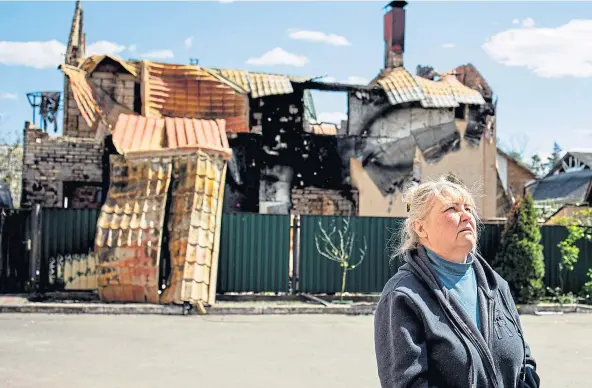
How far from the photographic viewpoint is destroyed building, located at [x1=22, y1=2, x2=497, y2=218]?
2008 cm

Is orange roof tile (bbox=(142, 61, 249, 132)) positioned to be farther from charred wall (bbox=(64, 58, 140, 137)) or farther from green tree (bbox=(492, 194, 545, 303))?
green tree (bbox=(492, 194, 545, 303))

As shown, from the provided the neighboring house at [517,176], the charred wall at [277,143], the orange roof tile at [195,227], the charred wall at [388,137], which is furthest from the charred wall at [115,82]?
the neighboring house at [517,176]

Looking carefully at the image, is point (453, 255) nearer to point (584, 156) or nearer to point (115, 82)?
point (115, 82)

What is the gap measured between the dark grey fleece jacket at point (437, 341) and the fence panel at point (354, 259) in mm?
13068

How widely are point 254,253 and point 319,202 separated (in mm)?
5717

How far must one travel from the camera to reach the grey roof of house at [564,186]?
3831cm

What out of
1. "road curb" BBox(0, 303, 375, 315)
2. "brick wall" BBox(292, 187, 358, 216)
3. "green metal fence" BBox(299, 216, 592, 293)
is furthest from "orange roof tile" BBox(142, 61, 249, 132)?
"road curb" BBox(0, 303, 375, 315)

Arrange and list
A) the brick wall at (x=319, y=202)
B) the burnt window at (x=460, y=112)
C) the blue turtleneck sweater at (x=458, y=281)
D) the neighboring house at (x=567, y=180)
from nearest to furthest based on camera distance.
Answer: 1. the blue turtleneck sweater at (x=458, y=281)
2. the brick wall at (x=319, y=202)
3. the burnt window at (x=460, y=112)
4. the neighboring house at (x=567, y=180)

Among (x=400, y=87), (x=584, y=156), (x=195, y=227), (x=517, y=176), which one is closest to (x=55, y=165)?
(x=195, y=227)

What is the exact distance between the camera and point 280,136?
68.8 feet

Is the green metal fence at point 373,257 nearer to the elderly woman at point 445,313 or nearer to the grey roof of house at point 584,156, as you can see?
the elderly woman at point 445,313

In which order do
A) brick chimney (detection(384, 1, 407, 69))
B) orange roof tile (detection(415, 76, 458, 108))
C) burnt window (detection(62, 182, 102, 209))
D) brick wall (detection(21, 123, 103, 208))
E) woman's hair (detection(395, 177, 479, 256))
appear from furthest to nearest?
brick chimney (detection(384, 1, 407, 69)) → orange roof tile (detection(415, 76, 458, 108)) → burnt window (detection(62, 182, 102, 209)) → brick wall (detection(21, 123, 103, 208)) → woman's hair (detection(395, 177, 479, 256))

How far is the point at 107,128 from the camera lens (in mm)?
18703

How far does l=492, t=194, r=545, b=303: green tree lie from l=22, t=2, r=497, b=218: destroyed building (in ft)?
21.7
